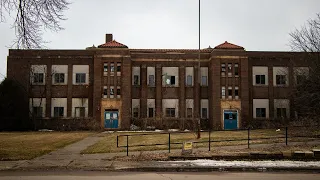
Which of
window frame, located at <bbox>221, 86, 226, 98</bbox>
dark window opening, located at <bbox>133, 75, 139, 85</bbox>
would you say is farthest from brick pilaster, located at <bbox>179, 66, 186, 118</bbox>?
dark window opening, located at <bbox>133, 75, 139, 85</bbox>

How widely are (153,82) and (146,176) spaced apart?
108ft

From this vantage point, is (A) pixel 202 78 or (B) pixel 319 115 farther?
(A) pixel 202 78

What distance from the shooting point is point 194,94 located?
145ft

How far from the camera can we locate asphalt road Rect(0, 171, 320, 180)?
11320mm

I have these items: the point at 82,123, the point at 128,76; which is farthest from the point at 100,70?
the point at 82,123

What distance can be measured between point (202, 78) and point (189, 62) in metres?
2.69

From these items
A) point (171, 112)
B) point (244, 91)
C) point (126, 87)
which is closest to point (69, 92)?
point (126, 87)

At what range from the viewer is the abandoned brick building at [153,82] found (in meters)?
42.8

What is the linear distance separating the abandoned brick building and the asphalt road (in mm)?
30333

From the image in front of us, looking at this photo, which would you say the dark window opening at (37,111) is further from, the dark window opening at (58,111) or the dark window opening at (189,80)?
the dark window opening at (189,80)

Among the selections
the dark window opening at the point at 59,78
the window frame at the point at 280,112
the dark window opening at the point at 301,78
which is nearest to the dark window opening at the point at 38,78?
the dark window opening at the point at 59,78

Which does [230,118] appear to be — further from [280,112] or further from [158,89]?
[158,89]

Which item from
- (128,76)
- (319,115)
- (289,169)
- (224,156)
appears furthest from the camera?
(128,76)

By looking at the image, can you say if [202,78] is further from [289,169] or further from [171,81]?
[289,169]
